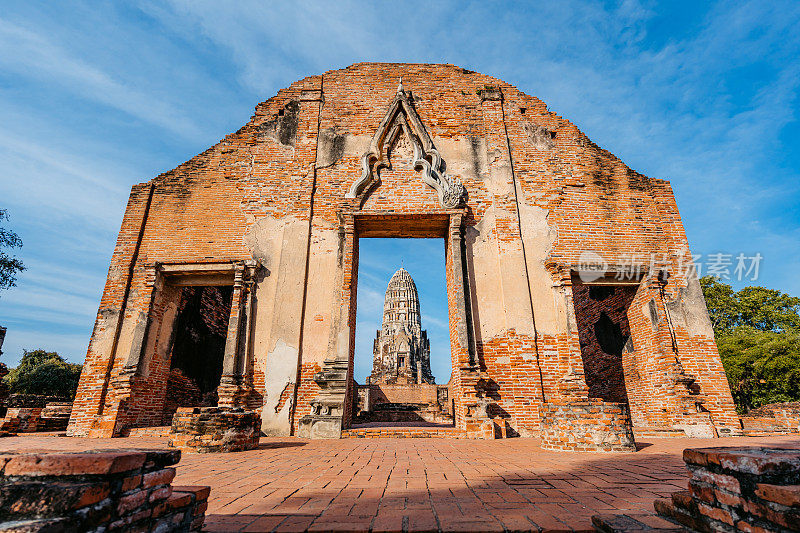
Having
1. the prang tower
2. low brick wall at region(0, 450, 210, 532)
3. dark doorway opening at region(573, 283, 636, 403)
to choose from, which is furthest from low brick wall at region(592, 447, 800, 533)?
the prang tower

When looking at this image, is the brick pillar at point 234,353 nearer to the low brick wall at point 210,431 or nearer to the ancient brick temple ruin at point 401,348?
the low brick wall at point 210,431

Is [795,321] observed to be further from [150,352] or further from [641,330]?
[150,352]

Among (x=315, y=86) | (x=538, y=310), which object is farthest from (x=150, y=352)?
(x=538, y=310)

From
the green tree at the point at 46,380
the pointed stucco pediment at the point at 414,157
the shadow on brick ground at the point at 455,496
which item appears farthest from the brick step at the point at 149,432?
the green tree at the point at 46,380

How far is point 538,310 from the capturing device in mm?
8648

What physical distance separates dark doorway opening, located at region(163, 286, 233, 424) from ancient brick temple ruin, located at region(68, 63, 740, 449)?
7cm

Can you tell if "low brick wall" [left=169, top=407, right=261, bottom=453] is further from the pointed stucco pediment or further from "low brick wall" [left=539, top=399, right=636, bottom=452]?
the pointed stucco pediment

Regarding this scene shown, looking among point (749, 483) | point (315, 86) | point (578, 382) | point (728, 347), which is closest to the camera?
point (749, 483)

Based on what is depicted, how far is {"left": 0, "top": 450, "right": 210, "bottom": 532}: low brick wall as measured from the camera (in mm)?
1380

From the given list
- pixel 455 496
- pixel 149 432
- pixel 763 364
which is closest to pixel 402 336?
pixel 763 364

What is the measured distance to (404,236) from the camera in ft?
33.3

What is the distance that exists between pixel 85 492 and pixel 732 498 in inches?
109

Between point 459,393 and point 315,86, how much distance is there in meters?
8.94

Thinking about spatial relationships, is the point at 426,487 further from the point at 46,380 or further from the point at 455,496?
the point at 46,380
